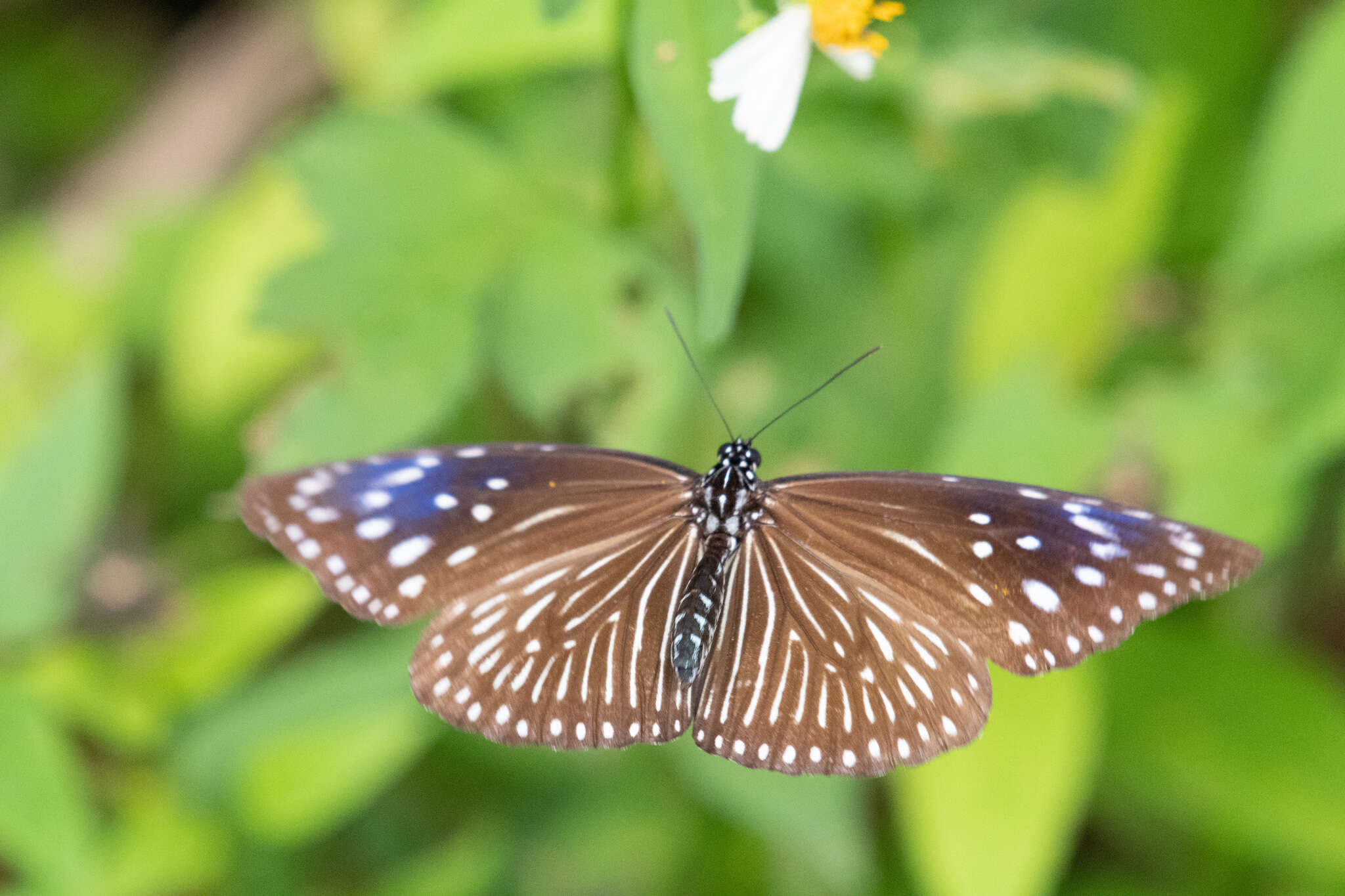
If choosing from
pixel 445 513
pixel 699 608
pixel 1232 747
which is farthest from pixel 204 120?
pixel 1232 747

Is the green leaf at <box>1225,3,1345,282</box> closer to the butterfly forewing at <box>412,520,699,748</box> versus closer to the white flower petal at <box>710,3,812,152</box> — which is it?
the white flower petal at <box>710,3,812,152</box>

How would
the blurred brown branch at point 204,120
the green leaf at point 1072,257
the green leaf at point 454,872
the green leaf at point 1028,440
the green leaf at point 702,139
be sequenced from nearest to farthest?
the green leaf at point 702,139 < the green leaf at point 1028,440 < the green leaf at point 454,872 < the green leaf at point 1072,257 < the blurred brown branch at point 204,120

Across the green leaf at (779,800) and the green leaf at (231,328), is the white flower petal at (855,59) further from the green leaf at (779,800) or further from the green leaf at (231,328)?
the green leaf at (231,328)

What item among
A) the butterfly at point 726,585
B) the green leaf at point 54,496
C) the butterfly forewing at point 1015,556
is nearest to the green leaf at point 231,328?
the green leaf at point 54,496

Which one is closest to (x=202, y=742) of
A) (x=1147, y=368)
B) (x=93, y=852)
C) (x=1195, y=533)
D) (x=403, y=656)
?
(x=93, y=852)

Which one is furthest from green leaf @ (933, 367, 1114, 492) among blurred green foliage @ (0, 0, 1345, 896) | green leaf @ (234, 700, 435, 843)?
green leaf @ (234, 700, 435, 843)

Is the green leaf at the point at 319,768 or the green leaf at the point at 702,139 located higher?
the green leaf at the point at 702,139
